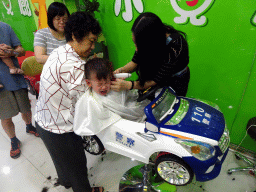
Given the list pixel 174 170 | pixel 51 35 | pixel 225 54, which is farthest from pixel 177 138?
pixel 51 35

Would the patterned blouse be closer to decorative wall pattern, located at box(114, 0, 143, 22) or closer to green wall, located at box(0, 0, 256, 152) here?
green wall, located at box(0, 0, 256, 152)

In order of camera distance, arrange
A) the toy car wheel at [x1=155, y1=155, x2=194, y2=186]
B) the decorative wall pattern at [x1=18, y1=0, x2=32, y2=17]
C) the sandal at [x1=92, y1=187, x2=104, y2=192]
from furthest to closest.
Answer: the decorative wall pattern at [x1=18, y1=0, x2=32, y2=17] → the sandal at [x1=92, y1=187, x2=104, y2=192] → the toy car wheel at [x1=155, y1=155, x2=194, y2=186]

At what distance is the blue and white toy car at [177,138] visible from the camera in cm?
102

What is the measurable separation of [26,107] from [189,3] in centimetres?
226

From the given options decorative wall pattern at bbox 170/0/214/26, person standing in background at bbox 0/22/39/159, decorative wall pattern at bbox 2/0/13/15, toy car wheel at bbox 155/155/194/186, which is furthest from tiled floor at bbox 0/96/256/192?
decorative wall pattern at bbox 2/0/13/15

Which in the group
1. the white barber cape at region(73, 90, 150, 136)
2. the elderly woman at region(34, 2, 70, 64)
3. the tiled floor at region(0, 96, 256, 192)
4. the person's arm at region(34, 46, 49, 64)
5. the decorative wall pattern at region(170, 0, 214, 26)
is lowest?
the tiled floor at region(0, 96, 256, 192)

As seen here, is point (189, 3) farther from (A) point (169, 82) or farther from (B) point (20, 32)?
(B) point (20, 32)

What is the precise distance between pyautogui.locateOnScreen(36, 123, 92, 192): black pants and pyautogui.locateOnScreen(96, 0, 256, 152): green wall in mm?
1573

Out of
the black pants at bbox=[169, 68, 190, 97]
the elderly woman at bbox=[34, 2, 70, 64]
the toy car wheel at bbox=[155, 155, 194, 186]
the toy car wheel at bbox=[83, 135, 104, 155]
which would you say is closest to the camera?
the toy car wheel at bbox=[155, 155, 194, 186]

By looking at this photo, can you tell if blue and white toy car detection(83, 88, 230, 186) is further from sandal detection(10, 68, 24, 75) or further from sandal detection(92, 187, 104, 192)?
sandal detection(10, 68, 24, 75)

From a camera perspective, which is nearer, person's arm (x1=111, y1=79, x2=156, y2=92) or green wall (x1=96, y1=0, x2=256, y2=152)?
person's arm (x1=111, y1=79, x2=156, y2=92)

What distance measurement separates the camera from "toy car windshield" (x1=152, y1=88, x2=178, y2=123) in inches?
42.9

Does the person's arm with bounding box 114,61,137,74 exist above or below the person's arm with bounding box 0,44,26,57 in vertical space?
below

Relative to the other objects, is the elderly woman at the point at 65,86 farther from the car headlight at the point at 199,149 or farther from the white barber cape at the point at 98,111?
the car headlight at the point at 199,149
